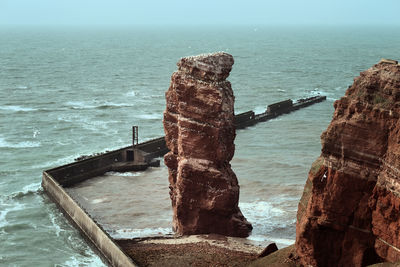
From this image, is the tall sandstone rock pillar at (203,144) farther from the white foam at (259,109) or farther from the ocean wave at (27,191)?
the white foam at (259,109)

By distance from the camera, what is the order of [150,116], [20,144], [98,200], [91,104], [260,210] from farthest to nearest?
[91,104]
[150,116]
[20,144]
[98,200]
[260,210]

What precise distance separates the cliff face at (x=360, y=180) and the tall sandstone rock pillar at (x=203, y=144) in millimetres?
9904

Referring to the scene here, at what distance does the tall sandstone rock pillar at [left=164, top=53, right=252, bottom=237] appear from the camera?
33656mm

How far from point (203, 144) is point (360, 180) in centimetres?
1237

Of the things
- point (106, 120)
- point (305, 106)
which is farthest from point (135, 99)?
point (305, 106)

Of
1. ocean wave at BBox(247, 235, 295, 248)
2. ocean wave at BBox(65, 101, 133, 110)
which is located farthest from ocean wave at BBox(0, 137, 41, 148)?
ocean wave at BBox(247, 235, 295, 248)

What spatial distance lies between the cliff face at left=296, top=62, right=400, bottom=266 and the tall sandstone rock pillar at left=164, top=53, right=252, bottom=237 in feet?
32.5

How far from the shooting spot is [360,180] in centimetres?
2330

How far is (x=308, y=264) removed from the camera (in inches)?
1011

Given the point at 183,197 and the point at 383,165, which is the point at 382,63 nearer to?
the point at 383,165

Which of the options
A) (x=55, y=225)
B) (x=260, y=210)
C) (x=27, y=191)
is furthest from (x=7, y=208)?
(x=260, y=210)

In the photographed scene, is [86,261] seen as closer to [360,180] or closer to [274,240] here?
[274,240]

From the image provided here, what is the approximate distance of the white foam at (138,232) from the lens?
A: 129 ft

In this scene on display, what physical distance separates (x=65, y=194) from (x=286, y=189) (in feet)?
53.3
